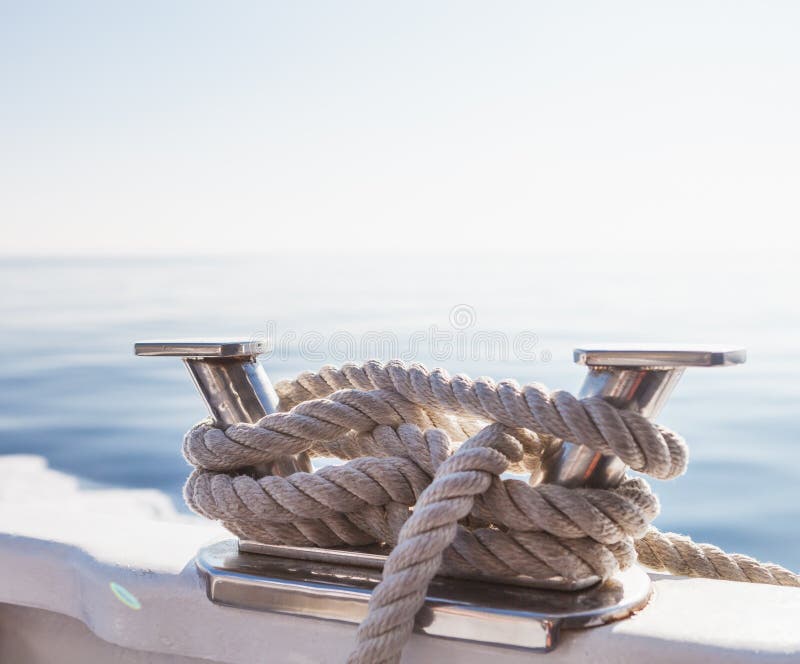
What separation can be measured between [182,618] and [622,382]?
0.57 metres

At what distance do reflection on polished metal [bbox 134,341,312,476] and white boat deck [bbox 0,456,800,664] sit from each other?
182 mm

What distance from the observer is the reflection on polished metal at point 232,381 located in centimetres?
94

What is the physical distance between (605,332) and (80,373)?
5787mm

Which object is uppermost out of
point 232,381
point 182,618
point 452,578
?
point 232,381

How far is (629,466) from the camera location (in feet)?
2.61

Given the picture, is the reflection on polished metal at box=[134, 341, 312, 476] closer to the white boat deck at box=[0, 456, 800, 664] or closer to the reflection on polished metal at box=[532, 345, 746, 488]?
the white boat deck at box=[0, 456, 800, 664]

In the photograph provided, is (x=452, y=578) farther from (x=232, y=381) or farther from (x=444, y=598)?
(x=232, y=381)

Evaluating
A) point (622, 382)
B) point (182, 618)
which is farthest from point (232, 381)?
point (622, 382)

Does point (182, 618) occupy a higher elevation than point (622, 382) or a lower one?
lower

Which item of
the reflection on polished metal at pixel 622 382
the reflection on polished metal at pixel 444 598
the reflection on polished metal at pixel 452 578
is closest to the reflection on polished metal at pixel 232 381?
the reflection on polished metal at pixel 452 578

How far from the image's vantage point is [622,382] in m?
0.79

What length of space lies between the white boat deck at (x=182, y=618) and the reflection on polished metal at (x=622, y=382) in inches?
5.8

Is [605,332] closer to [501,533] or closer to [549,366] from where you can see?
[549,366]

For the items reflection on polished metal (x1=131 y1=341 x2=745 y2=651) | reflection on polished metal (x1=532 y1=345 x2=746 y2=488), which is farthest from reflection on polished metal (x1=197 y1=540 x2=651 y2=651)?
reflection on polished metal (x1=532 y1=345 x2=746 y2=488)
